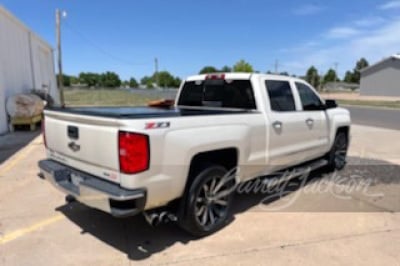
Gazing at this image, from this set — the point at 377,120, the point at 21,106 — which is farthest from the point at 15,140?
the point at 377,120

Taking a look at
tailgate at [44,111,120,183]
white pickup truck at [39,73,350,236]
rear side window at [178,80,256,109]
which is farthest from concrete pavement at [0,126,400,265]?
rear side window at [178,80,256,109]

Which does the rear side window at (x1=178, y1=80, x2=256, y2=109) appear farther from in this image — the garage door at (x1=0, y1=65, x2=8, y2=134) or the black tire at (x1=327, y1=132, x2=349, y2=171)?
the garage door at (x1=0, y1=65, x2=8, y2=134)

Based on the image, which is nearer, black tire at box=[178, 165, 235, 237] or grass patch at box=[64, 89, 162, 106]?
black tire at box=[178, 165, 235, 237]

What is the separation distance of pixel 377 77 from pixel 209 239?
62.3 meters

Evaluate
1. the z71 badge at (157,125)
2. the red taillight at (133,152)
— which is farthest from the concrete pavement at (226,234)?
the z71 badge at (157,125)

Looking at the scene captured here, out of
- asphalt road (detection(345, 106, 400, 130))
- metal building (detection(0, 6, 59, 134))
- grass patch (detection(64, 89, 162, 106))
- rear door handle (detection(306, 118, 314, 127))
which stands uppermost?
metal building (detection(0, 6, 59, 134))

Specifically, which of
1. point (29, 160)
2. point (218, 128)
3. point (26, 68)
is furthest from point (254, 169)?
point (26, 68)

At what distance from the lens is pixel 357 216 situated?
4.73m

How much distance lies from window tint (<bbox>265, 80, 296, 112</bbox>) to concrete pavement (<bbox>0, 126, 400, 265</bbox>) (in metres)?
1.46

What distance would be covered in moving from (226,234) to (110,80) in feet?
402

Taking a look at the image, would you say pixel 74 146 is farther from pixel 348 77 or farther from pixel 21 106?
pixel 348 77

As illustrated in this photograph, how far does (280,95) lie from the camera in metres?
5.27

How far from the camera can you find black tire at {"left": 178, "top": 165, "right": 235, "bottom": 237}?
3.85 meters

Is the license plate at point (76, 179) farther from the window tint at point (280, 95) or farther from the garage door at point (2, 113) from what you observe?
the garage door at point (2, 113)
